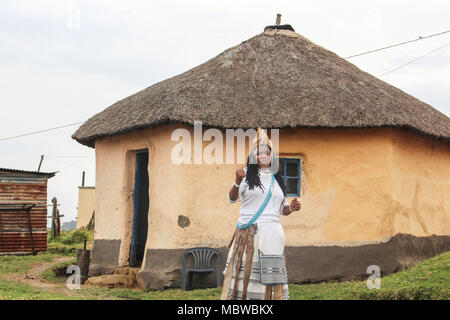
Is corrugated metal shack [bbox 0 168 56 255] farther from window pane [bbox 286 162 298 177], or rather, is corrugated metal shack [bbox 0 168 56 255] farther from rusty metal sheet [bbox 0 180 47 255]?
window pane [bbox 286 162 298 177]

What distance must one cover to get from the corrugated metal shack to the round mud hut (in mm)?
7044

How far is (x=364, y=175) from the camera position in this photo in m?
9.48

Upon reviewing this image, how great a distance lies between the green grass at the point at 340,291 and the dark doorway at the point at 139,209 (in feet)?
4.39

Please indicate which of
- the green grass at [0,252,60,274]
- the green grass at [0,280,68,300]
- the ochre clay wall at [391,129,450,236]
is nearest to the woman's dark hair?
the green grass at [0,280,68,300]

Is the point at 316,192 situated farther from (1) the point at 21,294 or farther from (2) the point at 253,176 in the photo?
(1) the point at 21,294

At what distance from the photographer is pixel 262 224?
5.30 meters

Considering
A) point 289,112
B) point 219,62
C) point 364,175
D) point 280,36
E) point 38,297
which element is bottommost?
point 38,297

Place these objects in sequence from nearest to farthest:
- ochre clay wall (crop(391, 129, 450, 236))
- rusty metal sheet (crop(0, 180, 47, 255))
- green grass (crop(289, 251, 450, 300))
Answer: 1. green grass (crop(289, 251, 450, 300))
2. ochre clay wall (crop(391, 129, 450, 236))
3. rusty metal sheet (crop(0, 180, 47, 255))

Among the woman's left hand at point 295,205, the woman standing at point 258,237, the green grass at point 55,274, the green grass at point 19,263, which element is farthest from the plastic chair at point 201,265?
the green grass at point 19,263

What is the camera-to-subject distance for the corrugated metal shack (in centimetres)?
1609

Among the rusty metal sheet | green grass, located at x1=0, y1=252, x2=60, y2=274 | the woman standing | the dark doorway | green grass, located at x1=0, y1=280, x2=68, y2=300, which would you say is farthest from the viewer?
the rusty metal sheet
